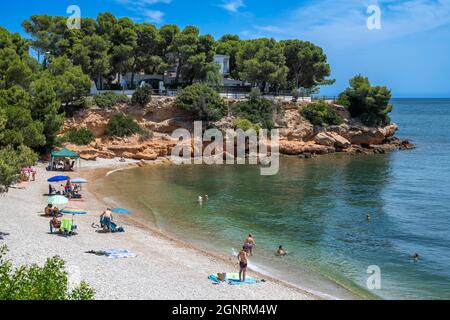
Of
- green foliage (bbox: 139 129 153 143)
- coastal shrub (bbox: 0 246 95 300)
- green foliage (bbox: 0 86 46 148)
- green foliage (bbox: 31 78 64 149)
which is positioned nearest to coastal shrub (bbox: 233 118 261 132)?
green foliage (bbox: 139 129 153 143)

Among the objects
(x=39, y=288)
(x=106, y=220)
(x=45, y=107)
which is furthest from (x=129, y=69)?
(x=39, y=288)

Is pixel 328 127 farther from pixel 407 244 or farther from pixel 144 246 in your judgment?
pixel 144 246

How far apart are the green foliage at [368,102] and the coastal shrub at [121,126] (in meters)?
28.3

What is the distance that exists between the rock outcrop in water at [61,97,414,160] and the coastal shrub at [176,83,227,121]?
1040 millimetres

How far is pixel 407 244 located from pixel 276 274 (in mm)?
8309

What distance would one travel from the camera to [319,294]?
17141 millimetres

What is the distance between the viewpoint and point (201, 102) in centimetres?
5309

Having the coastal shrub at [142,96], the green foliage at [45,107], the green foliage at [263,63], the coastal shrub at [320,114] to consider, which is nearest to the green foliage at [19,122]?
the green foliage at [45,107]

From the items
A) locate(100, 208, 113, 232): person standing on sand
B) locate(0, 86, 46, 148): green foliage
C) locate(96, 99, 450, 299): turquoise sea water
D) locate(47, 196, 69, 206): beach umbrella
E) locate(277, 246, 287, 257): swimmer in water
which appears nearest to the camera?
locate(96, 99, 450, 299): turquoise sea water

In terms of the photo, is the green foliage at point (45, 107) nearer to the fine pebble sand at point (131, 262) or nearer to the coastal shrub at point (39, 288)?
the fine pebble sand at point (131, 262)

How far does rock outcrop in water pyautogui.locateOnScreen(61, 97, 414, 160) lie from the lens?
1933 inches

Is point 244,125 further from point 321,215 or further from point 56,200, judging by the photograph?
point 56,200

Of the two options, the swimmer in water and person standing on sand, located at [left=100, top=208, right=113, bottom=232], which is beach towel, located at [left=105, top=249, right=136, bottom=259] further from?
the swimmer in water

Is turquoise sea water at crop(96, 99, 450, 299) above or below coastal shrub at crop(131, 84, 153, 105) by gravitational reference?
below
